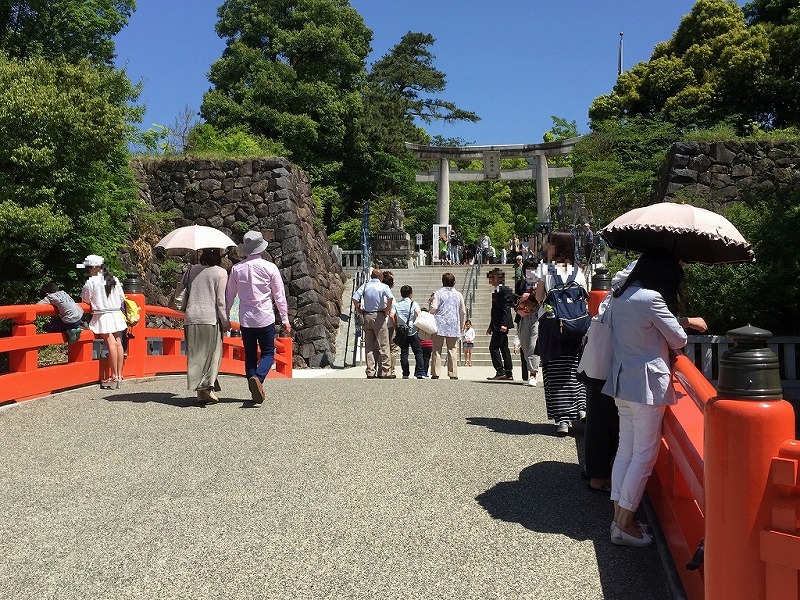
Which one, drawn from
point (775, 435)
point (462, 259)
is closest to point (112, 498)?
point (775, 435)

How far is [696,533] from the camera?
12.2 ft

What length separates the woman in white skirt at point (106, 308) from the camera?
939 cm

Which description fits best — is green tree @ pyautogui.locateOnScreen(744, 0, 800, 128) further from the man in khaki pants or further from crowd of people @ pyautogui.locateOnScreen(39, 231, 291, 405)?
crowd of people @ pyautogui.locateOnScreen(39, 231, 291, 405)

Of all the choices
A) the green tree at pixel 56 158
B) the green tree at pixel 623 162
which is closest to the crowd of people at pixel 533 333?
the green tree at pixel 56 158

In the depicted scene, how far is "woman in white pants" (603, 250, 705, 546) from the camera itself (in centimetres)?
397

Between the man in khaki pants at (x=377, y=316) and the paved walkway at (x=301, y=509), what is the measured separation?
16.6ft

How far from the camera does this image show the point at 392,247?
30.4 m

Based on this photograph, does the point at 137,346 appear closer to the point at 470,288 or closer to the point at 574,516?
the point at 574,516

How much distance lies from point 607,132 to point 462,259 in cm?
1025

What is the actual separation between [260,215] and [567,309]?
14.9m

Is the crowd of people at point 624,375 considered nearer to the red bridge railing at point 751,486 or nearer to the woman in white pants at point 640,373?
the woman in white pants at point 640,373

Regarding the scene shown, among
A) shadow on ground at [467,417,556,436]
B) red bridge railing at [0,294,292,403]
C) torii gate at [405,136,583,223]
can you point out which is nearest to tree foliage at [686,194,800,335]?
shadow on ground at [467,417,556,436]

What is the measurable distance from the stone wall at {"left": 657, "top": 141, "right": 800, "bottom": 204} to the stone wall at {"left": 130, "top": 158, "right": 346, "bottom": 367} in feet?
29.5

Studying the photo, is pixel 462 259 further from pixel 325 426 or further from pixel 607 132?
pixel 325 426
